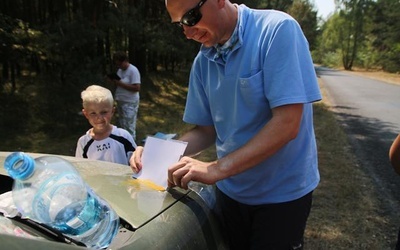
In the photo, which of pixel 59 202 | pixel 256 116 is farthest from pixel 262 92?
pixel 59 202

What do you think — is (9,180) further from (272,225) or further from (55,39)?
(55,39)

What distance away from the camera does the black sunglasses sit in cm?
148

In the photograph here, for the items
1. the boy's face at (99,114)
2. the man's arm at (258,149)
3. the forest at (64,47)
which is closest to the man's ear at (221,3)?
the man's arm at (258,149)

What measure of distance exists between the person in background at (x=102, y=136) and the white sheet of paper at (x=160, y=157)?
54.9 inches

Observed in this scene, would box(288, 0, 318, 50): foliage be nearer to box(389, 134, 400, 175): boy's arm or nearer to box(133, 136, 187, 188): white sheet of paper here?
box(389, 134, 400, 175): boy's arm

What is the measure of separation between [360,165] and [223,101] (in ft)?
15.3

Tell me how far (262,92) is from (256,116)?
0.10 metres

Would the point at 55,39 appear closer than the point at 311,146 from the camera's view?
No

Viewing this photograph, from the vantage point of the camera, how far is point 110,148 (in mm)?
3156

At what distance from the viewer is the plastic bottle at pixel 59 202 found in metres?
1.24

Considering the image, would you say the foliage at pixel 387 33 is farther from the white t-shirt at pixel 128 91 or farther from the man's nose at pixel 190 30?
the man's nose at pixel 190 30

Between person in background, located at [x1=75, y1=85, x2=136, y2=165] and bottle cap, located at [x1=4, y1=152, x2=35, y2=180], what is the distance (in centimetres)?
184

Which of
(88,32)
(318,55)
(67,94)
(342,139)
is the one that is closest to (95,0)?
(88,32)

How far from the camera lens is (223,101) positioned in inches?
Result: 65.7
